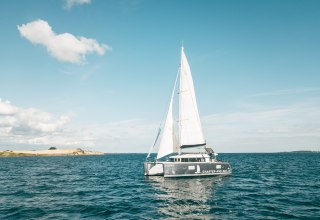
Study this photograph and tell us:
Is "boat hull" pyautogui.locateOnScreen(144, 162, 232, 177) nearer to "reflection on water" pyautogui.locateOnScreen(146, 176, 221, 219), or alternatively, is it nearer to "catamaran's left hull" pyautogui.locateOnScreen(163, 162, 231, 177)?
"catamaran's left hull" pyautogui.locateOnScreen(163, 162, 231, 177)

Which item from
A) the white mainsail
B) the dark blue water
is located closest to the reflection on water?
the dark blue water

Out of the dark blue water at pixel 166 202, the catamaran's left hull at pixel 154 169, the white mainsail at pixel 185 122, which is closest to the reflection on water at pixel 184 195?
the dark blue water at pixel 166 202

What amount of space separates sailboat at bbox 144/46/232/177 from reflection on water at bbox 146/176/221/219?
123 centimetres

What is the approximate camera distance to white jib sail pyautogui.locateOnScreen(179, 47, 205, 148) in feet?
134

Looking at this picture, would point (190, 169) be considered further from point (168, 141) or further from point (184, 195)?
point (184, 195)

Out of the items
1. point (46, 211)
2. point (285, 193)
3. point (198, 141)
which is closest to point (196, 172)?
point (198, 141)

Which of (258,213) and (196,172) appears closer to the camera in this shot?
(258,213)

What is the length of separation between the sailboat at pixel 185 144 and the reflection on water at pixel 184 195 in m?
1.23

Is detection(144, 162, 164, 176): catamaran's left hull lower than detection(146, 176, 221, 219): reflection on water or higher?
higher

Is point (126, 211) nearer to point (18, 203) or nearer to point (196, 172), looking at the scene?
point (18, 203)

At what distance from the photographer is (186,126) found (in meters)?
41.0

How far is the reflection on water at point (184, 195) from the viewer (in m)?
21.0

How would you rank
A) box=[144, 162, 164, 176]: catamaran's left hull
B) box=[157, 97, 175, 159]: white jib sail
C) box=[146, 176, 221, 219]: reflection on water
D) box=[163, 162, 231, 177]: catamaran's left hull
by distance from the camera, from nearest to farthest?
box=[146, 176, 221, 219]: reflection on water → box=[163, 162, 231, 177]: catamaran's left hull → box=[144, 162, 164, 176]: catamaran's left hull → box=[157, 97, 175, 159]: white jib sail

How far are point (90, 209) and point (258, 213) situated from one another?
1228cm
